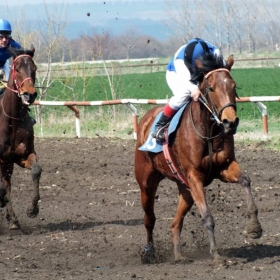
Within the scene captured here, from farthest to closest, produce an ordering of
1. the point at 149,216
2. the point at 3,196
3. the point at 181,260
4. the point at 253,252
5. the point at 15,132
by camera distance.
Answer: the point at 15,132 < the point at 3,196 < the point at 149,216 < the point at 253,252 < the point at 181,260

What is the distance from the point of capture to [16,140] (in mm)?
8891

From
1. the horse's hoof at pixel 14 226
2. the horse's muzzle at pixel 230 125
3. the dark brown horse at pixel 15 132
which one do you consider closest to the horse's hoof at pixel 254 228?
the horse's muzzle at pixel 230 125

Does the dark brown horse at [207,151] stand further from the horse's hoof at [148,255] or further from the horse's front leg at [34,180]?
the horse's front leg at [34,180]

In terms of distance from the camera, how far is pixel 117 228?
8.65m

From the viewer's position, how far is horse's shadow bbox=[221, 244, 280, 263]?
22.3ft

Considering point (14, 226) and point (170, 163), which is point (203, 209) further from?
point (14, 226)

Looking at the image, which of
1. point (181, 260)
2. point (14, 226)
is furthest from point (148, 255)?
point (14, 226)

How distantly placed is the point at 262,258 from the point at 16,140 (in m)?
3.58

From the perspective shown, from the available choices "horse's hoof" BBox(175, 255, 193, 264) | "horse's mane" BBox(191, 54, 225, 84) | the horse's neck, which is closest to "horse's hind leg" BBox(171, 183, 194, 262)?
"horse's hoof" BBox(175, 255, 193, 264)

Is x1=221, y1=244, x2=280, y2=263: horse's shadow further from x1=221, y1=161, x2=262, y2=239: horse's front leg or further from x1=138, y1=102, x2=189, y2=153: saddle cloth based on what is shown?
x1=138, y1=102, x2=189, y2=153: saddle cloth

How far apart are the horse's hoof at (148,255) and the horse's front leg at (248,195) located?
46.2 inches

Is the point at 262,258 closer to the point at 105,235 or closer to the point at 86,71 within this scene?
the point at 105,235

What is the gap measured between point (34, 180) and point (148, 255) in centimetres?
207

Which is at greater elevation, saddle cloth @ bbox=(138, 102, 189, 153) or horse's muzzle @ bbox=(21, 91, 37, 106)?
horse's muzzle @ bbox=(21, 91, 37, 106)
